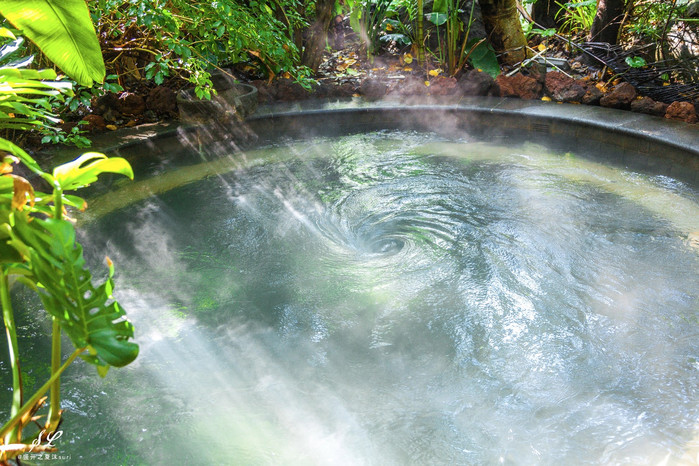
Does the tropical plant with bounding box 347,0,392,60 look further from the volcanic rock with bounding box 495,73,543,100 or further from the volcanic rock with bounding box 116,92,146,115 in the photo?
the volcanic rock with bounding box 116,92,146,115

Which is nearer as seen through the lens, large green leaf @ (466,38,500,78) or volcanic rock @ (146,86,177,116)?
volcanic rock @ (146,86,177,116)

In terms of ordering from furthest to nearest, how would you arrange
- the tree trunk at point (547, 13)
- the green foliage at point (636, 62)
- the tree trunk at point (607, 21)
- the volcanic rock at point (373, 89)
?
the tree trunk at point (547, 13)
the tree trunk at point (607, 21)
the volcanic rock at point (373, 89)
the green foliage at point (636, 62)

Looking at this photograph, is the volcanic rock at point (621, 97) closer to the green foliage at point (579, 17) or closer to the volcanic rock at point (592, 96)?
the volcanic rock at point (592, 96)

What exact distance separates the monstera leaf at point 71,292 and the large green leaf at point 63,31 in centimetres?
101

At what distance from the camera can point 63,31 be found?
1895 mm

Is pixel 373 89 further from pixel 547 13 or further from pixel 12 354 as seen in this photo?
pixel 12 354

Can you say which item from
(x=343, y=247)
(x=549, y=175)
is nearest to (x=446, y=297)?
(x=343, y=247)

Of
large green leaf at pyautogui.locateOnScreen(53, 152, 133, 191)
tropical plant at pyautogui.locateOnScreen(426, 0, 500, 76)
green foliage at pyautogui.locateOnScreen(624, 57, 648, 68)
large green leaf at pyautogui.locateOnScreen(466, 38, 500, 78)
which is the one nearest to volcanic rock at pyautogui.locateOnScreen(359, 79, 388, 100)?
tropical plant at pyautogui.locateOnScreen(426, 0, 500, 76)

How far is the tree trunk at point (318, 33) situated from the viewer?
673 cm

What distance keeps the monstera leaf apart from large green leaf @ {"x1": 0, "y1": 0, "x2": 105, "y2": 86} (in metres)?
1.01

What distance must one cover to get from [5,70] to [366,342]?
1866 millimetres

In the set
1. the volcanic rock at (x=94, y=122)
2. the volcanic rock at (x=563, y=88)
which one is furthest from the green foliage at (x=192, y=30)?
the volcanic rock at (x=563, y=88)

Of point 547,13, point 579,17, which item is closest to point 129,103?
point 579,17

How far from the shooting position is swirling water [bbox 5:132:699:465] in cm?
210
